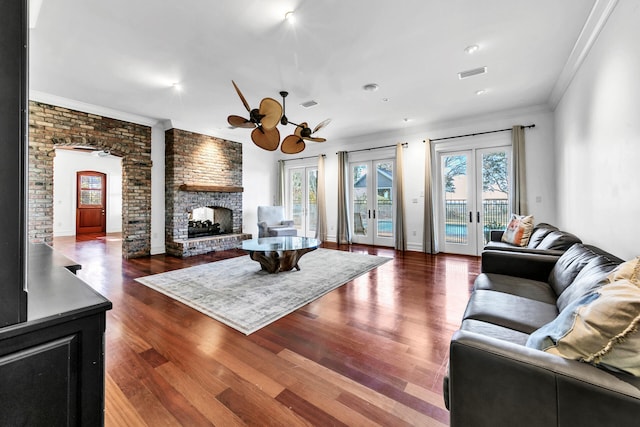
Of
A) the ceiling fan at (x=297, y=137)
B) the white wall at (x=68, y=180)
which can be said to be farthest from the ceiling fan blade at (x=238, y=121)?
the white wall at (x=68, y=180)

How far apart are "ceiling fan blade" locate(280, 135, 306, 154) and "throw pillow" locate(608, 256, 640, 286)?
12.6 feet

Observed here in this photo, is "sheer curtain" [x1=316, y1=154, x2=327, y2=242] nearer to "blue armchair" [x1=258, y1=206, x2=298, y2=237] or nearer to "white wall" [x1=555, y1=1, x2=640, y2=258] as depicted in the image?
"blue armchair" [x1=258, y1=206, x2=298, y2=237]

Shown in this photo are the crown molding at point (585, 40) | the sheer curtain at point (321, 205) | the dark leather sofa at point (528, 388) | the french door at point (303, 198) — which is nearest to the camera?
the dark leather sofa at point (528, 388)

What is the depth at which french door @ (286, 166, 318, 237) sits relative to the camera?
8.02 m

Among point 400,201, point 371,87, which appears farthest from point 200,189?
point 400,201

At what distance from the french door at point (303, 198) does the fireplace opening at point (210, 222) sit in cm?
193

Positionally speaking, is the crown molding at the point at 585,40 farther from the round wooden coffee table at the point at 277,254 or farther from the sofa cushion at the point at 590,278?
the round wooden coffee table at the point at 277,254

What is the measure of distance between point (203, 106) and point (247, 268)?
118 inches

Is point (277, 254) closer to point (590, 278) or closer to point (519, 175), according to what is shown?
point (590, 278)

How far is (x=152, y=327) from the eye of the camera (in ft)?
7.87

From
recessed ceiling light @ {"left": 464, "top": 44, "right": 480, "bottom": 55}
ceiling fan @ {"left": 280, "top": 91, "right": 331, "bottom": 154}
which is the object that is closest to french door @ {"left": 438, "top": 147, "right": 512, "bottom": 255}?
recessed ceiling light @ {"left": 464, "top": 44, "right": 480, "bottom": 55}

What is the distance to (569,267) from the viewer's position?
190 centimetres

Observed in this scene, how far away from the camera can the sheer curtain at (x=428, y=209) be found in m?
5.74

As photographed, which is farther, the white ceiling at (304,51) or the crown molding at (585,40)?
the white ceiling at (304,51)
